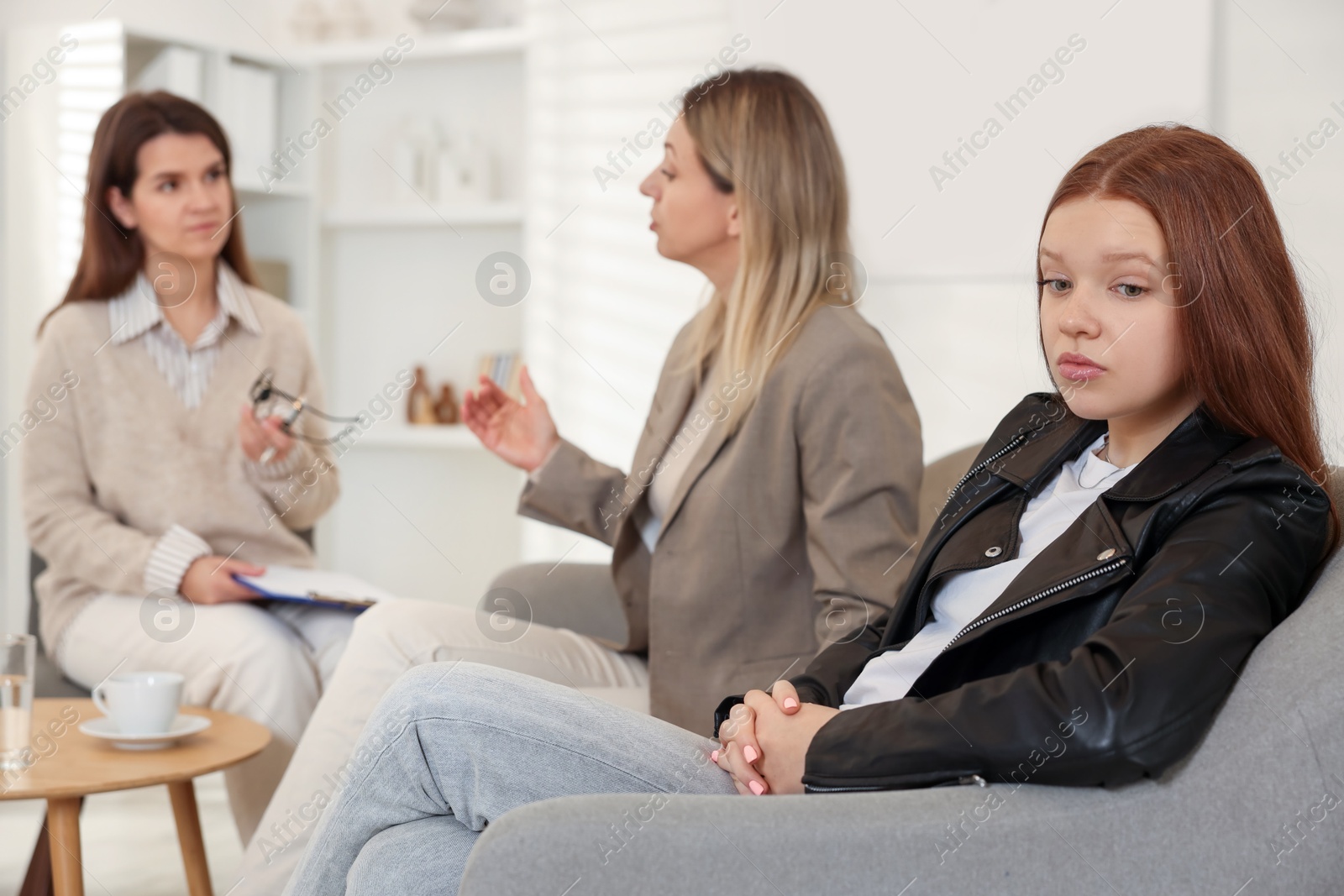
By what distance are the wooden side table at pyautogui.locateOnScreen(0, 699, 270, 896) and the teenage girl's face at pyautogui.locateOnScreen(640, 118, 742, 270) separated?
943mm

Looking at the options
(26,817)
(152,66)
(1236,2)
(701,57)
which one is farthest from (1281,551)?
(152,66)

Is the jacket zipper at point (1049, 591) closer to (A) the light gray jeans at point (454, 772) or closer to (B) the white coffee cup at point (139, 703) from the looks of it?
(A) the light gray jeans at point (454, 772)

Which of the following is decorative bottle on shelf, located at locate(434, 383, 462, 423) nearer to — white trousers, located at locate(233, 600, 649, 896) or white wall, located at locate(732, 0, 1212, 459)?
white wall, located at locate(732, 0, 1212, 459)

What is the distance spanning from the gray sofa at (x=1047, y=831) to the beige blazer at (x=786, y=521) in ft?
2.26

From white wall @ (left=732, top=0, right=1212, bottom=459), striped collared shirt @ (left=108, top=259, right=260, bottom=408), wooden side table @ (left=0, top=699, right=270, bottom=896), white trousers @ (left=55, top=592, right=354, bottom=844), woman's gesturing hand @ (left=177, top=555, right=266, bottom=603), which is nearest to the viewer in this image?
wooden side table @ (left=0, top=699, right=270, bottom=896)

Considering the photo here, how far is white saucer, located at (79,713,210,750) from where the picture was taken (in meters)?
1.61

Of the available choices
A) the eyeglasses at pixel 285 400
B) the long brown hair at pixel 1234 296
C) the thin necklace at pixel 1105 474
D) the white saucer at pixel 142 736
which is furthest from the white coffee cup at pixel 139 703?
the long brown hair at pixel 1234 296

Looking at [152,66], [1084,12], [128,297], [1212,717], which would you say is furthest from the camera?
[152,66]

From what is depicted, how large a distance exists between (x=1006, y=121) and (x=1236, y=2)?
19.7 inches

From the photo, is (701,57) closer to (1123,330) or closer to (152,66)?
(152,66)

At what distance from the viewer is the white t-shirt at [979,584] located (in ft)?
3.84

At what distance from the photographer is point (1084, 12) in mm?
2598

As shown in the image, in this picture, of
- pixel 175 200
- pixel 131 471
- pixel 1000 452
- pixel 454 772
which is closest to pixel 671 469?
pixel 1000 452

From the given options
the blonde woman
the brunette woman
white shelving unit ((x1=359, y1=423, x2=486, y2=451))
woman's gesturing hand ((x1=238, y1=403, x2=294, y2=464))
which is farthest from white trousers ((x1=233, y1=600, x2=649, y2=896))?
white shelving unit ((x1=359, y1=423, x2=486, y2=451))
